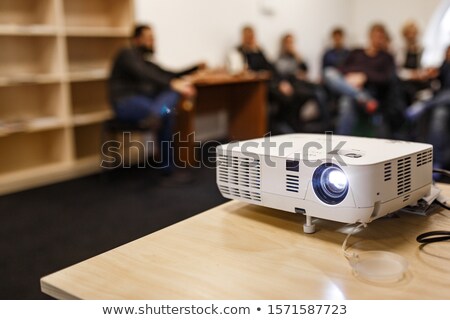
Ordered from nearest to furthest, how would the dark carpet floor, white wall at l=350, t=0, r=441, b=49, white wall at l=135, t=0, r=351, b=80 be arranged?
the dark carpet floor, white wall at l=135, t=0, r=351, b=80, white wall at l=350, t=0, r=441, b=49

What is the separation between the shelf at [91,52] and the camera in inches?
152

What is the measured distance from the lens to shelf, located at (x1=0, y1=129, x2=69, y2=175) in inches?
140

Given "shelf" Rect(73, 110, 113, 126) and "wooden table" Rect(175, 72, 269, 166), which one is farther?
"wooden table" Rect(175, 72, 269, 166)

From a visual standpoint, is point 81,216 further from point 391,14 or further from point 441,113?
point 391,14

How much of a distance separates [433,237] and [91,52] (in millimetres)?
3517

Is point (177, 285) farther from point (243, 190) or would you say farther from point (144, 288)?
point (243, 190)

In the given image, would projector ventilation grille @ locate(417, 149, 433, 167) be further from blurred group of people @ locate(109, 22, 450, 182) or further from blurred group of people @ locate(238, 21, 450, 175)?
blurred group of people @ locate(238, 21, 450, 175)

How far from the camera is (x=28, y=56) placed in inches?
141

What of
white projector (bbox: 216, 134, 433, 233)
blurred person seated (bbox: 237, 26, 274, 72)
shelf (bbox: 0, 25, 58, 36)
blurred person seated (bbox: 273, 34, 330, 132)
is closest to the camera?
Result: white projector (bbox: 216, 134, 433, 233)

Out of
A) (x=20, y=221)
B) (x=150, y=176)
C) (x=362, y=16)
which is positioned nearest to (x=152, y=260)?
(x=20, y=221)

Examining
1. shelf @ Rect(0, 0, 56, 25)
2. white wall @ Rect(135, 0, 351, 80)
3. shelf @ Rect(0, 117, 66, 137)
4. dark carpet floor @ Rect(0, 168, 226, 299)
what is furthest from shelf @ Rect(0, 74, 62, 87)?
white wall @ Rect(135, 0, 351, 80)

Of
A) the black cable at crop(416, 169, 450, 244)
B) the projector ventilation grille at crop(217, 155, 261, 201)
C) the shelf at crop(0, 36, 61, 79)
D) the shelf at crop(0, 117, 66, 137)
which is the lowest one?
the shelf at crop(0, 117, 66, 137)

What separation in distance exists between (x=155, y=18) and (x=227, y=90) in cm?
102
